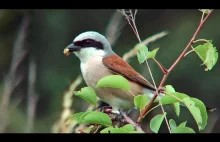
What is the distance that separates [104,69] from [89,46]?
0.58 ft

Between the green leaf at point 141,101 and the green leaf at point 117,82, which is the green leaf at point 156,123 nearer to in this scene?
the green leaf at point 141,101

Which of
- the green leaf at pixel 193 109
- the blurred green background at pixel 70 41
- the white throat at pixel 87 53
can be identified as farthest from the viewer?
the blurred green background at pixel 70 41

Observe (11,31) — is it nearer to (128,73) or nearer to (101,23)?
(101,23)

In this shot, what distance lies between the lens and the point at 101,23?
33.5 feet

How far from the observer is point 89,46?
355cm

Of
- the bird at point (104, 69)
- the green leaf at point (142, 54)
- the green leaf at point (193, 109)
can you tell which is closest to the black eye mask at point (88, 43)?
the bird at point (104, 69)

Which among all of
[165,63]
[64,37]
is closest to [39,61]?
[64,37]

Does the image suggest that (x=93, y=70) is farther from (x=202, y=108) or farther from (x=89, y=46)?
(x=202, y=108)

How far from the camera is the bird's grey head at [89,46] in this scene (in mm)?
3475

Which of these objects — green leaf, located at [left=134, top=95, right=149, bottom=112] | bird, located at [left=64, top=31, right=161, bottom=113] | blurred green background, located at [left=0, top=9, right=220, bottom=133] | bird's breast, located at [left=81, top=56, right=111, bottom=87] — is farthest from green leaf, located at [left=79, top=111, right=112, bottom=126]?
blurred green background, located at [left=0, top=9, right=220, bottom=133]

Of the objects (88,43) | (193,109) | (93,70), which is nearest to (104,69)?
(93,70)

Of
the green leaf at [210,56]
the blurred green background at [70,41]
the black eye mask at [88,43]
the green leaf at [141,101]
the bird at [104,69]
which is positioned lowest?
the blurred green background at [70,41]

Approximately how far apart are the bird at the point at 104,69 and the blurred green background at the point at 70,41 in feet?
14.0

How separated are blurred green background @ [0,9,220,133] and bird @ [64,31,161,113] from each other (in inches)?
168
